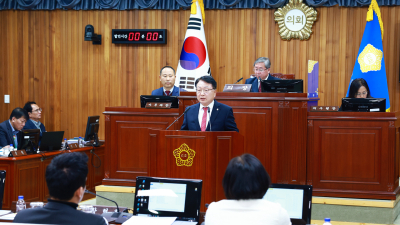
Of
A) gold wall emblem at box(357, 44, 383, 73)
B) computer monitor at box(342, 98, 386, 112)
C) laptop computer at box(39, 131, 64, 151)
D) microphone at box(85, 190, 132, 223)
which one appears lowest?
microphone at box(85, 190, 132, 223)

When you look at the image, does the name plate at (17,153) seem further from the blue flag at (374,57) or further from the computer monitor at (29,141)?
the blue flag at (374,57)

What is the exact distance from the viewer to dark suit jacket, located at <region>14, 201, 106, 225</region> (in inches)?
63.4

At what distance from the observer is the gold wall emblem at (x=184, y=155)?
3.05 metres

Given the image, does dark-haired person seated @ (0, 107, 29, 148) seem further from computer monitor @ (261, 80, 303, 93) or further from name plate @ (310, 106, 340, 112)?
name plate @ (310, 106, 340, 112)

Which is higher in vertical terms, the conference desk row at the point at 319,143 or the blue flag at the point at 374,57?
the blue flag at the point at 374,57

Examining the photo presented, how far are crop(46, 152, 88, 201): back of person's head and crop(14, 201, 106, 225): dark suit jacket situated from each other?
47mm

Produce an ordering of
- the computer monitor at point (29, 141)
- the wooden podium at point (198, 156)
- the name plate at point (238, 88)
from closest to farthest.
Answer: the wooden podium at point (198, 156)
the name plate at point (238, 88)
the computer monitor at point (29, 141)

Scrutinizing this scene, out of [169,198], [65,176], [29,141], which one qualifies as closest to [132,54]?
[29,141]

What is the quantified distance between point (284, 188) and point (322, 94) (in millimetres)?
4318

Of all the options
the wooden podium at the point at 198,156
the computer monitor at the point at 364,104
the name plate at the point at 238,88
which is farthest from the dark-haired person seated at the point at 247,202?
the computer monitor at the point at 364,104

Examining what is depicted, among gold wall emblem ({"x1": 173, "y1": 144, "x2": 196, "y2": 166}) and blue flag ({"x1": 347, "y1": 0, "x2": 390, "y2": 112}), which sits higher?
blue flag ({"x1": 347, "y1": 0, "x2": 390, "y2": 112})

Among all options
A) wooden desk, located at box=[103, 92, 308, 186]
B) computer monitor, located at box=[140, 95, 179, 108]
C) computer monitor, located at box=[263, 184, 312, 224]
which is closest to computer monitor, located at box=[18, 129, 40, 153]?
computer monitor, located at box=[140, 95, 179, 108]

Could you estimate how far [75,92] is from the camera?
23.4ft

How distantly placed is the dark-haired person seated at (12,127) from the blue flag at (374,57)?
4710 mm
